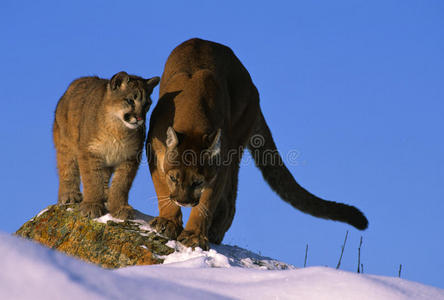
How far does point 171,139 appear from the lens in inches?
215

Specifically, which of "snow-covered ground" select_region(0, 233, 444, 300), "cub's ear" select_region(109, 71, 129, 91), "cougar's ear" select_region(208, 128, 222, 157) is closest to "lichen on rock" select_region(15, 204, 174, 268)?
"cougar's ear" select_region(208, 128, 222, 157)

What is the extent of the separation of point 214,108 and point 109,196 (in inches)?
61.0

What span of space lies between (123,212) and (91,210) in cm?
35

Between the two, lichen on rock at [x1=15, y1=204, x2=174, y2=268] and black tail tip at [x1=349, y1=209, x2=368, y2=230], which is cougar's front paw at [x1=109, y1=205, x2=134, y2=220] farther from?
black tail tip at [x1=349, y1=209, x2=368, y2=230]

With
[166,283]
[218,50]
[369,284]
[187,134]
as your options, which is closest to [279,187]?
[218,50]

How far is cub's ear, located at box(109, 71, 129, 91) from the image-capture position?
19.8 ft

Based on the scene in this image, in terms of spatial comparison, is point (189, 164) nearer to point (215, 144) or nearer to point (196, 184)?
point (196, 184)

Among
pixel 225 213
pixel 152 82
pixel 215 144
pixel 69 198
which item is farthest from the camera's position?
pixel 225 213

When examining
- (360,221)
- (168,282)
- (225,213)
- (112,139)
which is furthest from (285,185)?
(168,282)

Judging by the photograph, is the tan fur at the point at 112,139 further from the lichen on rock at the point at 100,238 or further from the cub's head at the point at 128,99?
the lichen on rock at the point at 100,238

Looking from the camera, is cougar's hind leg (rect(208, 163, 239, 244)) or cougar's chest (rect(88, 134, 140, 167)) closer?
cougar's chest (rect(88, 134, 140, 167))

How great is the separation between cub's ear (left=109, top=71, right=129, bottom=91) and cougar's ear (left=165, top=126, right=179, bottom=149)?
3.11ft

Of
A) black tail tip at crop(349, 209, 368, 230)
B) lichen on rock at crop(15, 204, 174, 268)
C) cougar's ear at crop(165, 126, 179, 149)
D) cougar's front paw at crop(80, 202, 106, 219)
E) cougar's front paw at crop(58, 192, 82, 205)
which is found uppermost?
cougar's ear at crop(165, 126, 179, 149)

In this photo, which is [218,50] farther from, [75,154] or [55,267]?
[55,267]
